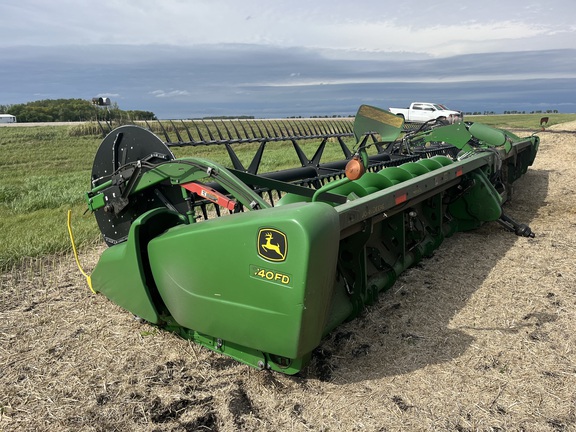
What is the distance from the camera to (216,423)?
2.43 m

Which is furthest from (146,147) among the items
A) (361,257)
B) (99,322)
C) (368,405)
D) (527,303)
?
(527,303)

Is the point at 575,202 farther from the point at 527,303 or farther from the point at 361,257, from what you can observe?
the point at 361,257

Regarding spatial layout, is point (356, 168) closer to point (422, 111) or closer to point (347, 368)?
point (347, 368)

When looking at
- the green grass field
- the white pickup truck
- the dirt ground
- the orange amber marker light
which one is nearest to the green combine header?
the orange amber marker light

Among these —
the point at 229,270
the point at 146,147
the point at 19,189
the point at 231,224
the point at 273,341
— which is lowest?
the point at 19,189

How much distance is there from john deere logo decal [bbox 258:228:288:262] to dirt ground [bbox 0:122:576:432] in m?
0.89

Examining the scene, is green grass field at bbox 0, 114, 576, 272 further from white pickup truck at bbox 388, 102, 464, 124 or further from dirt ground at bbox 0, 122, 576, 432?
white pickup truck at bbox 388, 102, 464, 124

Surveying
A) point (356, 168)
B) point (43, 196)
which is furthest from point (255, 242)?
point (43, 196)

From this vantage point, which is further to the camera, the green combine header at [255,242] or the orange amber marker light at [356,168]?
the orange amber marker light at [356,168]

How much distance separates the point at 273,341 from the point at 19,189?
10942 millimetres

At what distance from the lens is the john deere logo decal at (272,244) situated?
7.32 feet

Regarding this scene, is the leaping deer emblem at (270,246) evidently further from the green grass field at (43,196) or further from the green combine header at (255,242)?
the green grass field at (43,196)

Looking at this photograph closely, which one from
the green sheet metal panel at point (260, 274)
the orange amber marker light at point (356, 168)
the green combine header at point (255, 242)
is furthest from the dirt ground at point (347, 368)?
the orange amber marker light at point (356, 168)

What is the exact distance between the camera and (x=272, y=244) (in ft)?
7.44
